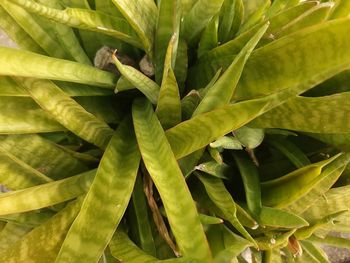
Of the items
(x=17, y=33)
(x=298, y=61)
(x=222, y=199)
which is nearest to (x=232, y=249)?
(x=222, y=199)

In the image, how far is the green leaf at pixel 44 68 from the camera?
0.34 m

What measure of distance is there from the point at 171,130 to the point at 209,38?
0.10 metres

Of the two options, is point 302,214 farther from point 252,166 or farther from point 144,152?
point 144,152

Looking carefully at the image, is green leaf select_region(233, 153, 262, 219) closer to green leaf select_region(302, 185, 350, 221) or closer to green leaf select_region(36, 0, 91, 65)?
green leaf select_region(302, 185, 350, 221)

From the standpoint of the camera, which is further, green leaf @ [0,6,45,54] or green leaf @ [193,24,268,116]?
green leaf @ [0,6,45,54]

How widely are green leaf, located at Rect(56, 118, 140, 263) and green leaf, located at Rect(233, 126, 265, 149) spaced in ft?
0.28

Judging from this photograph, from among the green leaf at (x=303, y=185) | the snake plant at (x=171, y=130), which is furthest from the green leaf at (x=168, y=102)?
the green leaf at (x=303, y=185)

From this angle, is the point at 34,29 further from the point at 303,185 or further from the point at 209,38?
the point at 303,185

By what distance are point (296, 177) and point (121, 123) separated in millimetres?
159

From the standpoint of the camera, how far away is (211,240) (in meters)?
0.42

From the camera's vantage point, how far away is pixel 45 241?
1.28 feet

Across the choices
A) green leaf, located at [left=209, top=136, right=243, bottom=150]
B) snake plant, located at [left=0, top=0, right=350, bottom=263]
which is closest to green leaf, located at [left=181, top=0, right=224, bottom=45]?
snake plant, located at [left=0, top=0, right=350, bottom=263]

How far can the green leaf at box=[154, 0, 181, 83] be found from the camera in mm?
379

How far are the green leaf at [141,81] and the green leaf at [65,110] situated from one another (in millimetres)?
46
